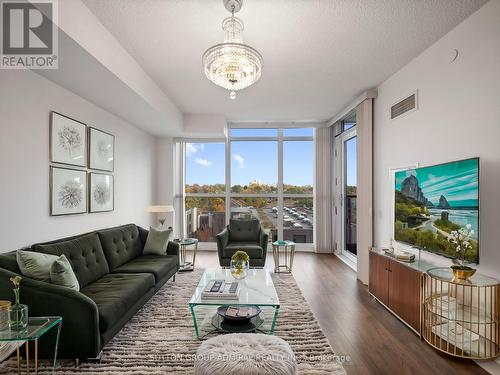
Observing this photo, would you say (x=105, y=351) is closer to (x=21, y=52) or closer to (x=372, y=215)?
(x=21, y=52)

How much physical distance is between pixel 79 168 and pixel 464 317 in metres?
4.24

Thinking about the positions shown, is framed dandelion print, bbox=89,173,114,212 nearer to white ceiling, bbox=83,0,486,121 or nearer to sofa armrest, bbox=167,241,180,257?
sofa armrest, bbox=167,241,180,257

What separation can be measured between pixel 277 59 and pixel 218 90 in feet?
4.30

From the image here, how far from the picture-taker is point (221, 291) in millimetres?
2699

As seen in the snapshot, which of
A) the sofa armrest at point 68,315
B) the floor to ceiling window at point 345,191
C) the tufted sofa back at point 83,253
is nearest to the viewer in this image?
the sofa armrest at point 68,315

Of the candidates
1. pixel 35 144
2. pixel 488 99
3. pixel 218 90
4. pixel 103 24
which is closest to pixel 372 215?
pixel 488 99

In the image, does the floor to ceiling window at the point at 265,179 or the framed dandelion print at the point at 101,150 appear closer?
the framed dandelion print at the point at 101,150

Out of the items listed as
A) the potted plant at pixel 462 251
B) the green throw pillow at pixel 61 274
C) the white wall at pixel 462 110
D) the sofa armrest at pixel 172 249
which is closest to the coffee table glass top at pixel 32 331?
the green throw pillow at pixel 61 274

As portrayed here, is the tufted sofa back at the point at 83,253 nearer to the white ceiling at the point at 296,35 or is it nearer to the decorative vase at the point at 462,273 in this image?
the white ceiling at the point at 296,35

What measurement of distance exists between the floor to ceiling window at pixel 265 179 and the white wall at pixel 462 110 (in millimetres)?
2807

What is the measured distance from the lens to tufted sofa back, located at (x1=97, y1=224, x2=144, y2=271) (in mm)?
3489

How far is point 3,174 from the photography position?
2.46 m

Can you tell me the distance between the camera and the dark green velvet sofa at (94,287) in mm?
2123

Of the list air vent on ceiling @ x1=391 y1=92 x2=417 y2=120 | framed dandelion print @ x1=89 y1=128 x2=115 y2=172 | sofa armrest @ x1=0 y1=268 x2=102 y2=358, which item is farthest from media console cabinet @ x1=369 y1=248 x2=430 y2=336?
framed dandelion print @ x1=89 y1=128 x2=115 y2=172
